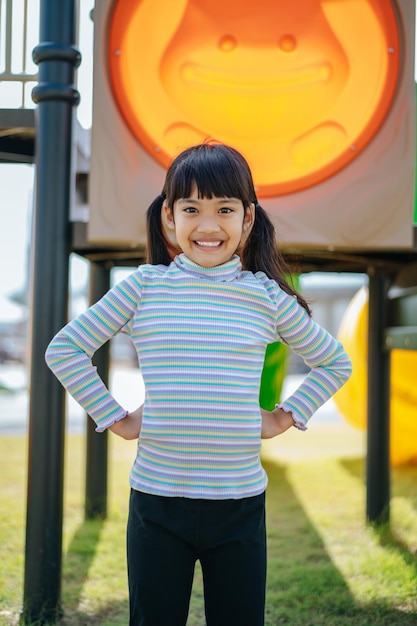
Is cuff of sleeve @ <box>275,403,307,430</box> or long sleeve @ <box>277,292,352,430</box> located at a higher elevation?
long sleeve @ <box>277,292,352,430</box>

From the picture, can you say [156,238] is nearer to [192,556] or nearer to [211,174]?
[211,174]

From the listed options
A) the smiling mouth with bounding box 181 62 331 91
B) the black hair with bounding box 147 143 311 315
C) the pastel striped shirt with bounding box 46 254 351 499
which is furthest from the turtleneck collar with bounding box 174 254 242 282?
the smiling mouth with bounding box 181 62 331 91

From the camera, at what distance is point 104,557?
8.59 feet

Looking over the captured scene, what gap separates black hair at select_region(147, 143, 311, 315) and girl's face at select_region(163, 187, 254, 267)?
0.05 feet

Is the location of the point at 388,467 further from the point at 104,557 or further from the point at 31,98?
the point at 31,98

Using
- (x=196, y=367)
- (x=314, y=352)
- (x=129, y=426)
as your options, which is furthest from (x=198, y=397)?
(x=314, y=352)

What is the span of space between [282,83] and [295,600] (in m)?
1.58

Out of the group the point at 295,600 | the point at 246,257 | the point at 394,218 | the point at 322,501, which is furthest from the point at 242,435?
the point at 322,501

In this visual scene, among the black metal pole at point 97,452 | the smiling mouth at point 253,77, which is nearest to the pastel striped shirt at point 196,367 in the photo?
the smiling mouth at point 253,77

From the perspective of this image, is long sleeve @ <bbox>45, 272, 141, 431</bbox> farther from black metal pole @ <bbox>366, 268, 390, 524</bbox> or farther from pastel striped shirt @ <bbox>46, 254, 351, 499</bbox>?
black metal pole @ <bbox>366, 268, 390, 524</bbox>

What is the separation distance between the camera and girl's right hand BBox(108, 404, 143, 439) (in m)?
1.35

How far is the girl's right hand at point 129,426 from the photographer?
4.42 ft

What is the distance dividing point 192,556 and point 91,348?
0.43m

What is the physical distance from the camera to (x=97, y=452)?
3.20 metres
